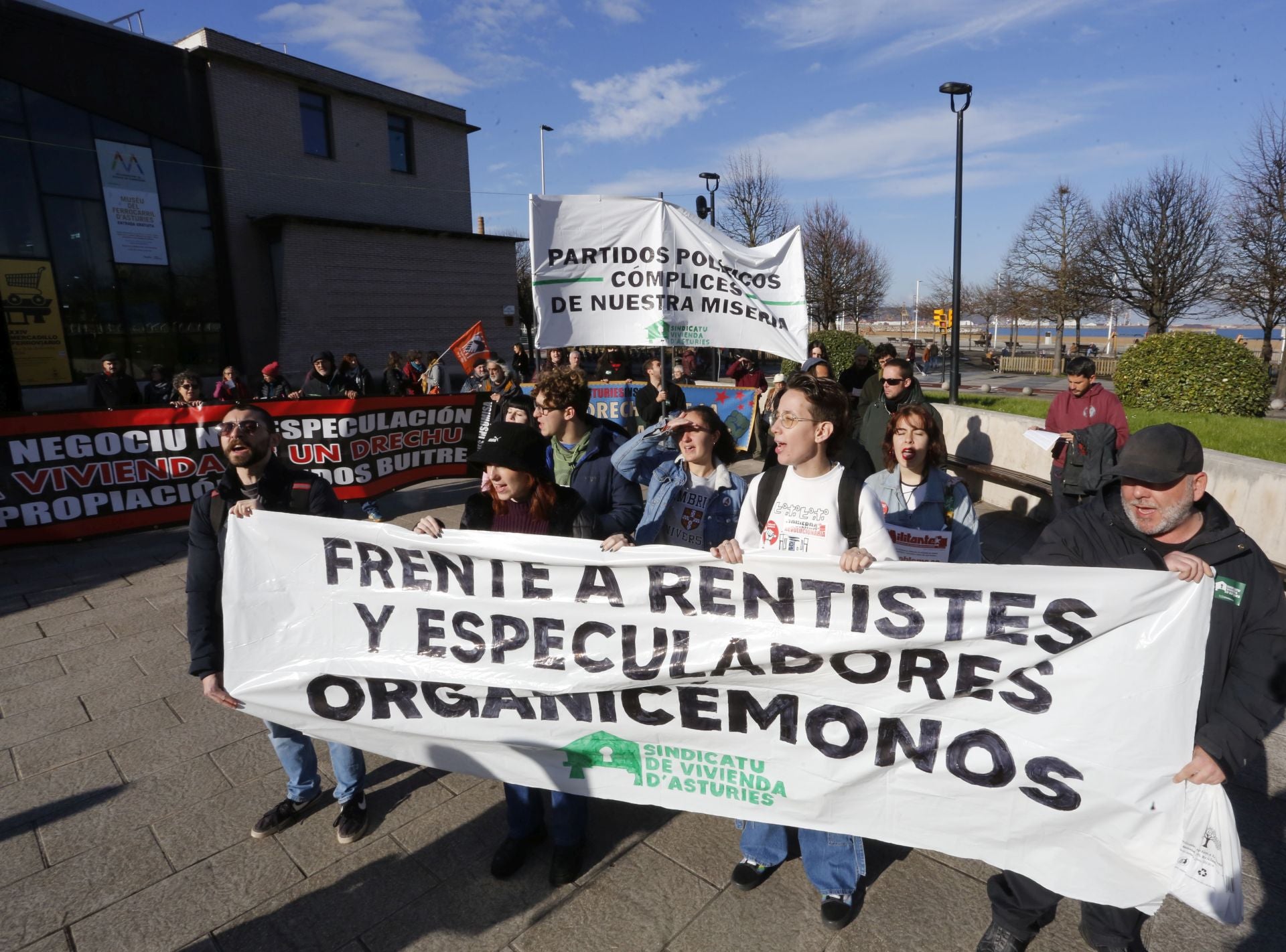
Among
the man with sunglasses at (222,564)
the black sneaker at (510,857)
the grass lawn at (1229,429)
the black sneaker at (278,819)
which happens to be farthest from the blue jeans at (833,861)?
the grass lawn at (1229,429)

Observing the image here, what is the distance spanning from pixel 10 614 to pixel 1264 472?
32.3ft

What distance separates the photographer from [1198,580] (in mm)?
2221

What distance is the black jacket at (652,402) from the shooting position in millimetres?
8672

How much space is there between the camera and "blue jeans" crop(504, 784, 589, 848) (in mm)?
2939

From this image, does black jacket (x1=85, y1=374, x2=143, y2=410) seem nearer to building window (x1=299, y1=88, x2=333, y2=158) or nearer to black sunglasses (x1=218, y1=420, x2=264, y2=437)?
black sunglasses (x1=218, y1=420, x2=264, y2=437)

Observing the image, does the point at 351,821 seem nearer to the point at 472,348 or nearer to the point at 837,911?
the point at 837,911

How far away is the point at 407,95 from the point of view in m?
25.6

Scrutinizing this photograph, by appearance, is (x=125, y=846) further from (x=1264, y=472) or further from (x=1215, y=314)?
(x=1215, y=314)

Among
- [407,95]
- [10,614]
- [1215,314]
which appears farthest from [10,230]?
[1215,314]

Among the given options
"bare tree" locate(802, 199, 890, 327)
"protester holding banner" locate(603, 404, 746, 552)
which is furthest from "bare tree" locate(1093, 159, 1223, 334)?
"protester holding banner" locate(603, 404, 746, 552)

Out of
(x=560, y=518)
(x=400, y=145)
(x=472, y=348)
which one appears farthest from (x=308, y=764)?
(x=400, y=145)

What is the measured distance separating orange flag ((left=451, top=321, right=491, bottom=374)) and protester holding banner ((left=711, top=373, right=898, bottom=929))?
8779 mm

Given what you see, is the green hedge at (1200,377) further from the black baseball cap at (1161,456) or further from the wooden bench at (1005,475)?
the black baseball cap at (1161,456)

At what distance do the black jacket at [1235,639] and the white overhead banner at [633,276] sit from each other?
3.93 meters
